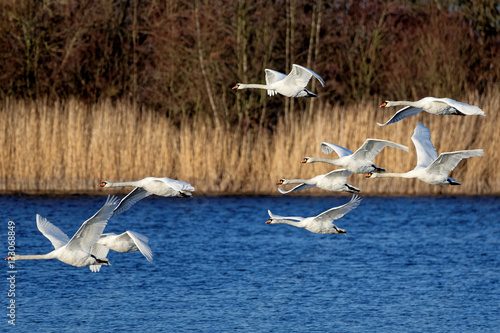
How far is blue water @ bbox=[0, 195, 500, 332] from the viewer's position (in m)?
13.5

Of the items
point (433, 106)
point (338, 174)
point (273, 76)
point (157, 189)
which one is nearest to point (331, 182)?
point (338, 174)

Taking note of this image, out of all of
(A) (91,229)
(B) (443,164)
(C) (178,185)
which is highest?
(B) (443,164)

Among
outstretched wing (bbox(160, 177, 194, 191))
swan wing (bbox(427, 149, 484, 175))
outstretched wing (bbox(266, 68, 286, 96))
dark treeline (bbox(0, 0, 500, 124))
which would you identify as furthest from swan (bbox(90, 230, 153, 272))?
dark treeline (bbox(0, 0, 500, 124))

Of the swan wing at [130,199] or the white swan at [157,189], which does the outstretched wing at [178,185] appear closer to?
the white swan at [157,189]

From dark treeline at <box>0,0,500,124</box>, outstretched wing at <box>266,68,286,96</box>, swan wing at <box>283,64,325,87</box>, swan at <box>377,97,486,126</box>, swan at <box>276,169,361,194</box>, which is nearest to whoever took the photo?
swan at <box>377,97,486,126</box>

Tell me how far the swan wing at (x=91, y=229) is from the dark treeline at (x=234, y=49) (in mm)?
16678

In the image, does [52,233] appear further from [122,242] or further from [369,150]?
[369,150]

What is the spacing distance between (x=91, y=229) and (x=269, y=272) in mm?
8409

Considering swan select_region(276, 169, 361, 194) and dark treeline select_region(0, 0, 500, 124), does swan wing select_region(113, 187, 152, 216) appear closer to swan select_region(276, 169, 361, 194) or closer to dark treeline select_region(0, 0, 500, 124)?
swan select_region(276, 169, 361, 194)

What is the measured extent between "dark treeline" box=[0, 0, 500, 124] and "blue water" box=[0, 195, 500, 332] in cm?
364

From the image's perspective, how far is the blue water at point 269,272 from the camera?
13477mm

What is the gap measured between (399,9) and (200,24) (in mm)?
6522

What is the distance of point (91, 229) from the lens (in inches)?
348

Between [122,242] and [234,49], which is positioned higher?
[234,49]
